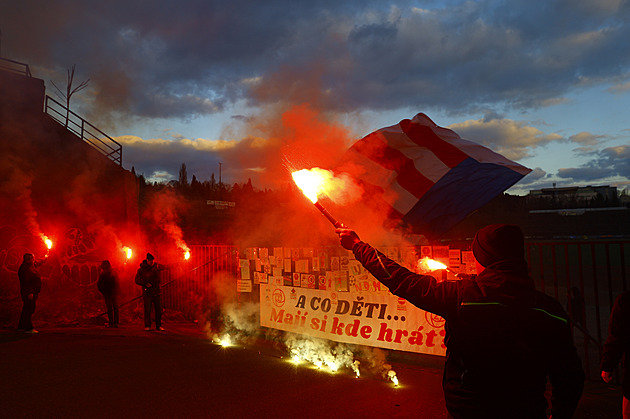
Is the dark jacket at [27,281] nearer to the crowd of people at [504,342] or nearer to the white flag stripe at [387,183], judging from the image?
the white flag stripe at [387,183]

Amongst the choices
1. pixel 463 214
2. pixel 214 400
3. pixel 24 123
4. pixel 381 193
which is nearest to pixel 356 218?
pixel 381 193

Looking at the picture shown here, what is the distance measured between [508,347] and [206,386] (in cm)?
521

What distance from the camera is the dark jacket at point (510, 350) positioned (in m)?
2.06

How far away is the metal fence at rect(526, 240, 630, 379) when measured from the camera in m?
5.89

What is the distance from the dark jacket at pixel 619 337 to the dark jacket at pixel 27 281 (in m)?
11.9

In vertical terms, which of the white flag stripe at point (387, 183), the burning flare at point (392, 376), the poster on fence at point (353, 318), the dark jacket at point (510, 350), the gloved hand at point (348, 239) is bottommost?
the burning flare at point (392, 376)

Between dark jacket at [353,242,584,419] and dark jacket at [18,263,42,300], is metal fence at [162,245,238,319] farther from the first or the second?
dark jacket at [353,242,584,419]

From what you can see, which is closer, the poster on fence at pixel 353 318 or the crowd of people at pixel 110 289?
the poster on fence at pixel 353 318

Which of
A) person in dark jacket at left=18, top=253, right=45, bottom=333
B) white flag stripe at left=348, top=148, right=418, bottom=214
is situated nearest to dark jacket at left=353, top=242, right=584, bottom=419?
white flag stripe at left=348, top=148, right=418, bottom=214

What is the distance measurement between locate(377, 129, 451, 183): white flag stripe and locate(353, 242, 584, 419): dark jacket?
9.45 meters

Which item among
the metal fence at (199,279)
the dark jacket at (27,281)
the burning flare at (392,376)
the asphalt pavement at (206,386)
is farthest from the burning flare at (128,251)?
the burning flare at (392,376)

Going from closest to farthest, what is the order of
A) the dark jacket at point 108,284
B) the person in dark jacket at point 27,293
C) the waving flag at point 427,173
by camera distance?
the person in dark jacket at point 27,293 → the waving flag at point 427,173 → the dark jacket at point 108,284

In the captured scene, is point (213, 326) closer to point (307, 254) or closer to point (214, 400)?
point (307, 254)

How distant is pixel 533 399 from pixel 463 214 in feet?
33.8
